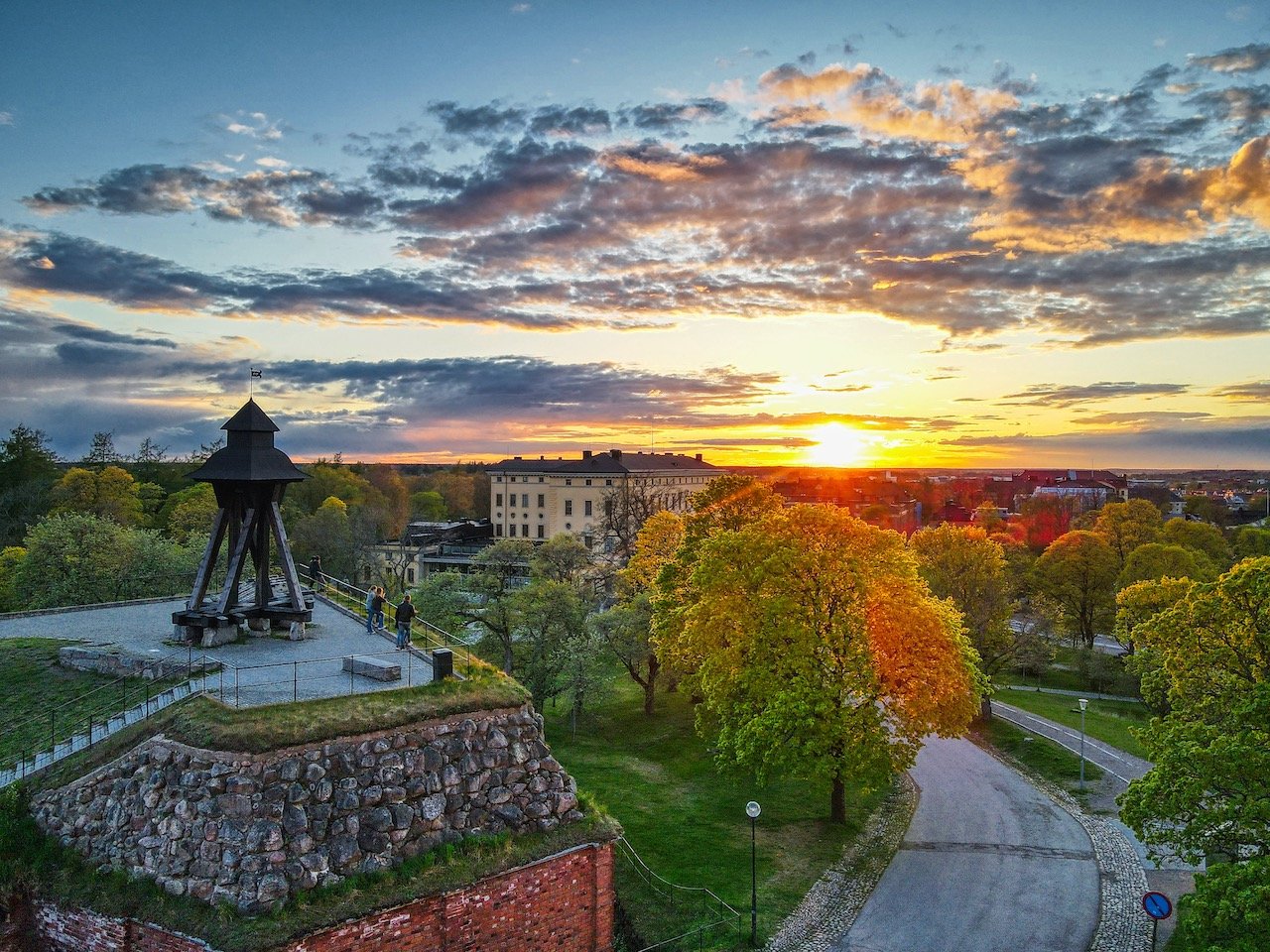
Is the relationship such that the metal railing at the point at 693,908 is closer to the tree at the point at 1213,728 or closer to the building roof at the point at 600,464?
the tree at the point at 1213,728

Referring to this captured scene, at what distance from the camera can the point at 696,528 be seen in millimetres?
34469

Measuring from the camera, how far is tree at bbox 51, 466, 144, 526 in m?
52.7

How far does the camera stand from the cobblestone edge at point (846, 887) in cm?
1808

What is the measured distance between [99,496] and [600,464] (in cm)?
Answer: 4549

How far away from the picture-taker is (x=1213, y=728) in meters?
16.1

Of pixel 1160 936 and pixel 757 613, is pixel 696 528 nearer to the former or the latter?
pixel 757 613

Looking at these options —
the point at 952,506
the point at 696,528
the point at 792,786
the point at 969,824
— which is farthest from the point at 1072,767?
the point at 952,506

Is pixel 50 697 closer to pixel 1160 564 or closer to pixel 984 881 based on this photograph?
pixel 984 881

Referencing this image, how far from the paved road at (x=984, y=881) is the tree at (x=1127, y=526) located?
33.5m

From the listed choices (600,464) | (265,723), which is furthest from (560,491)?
(265,723)

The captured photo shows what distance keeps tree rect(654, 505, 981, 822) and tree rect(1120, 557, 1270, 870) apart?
245 inches

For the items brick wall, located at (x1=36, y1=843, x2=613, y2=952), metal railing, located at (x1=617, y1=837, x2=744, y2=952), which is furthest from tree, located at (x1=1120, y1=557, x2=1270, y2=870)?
brick wall, located at (x1=36, y1=843, x2=613, y2=952)

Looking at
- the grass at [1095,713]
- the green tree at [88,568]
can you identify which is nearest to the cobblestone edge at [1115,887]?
the grass at [1095,713]

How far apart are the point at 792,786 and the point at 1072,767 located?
35.7 feet
